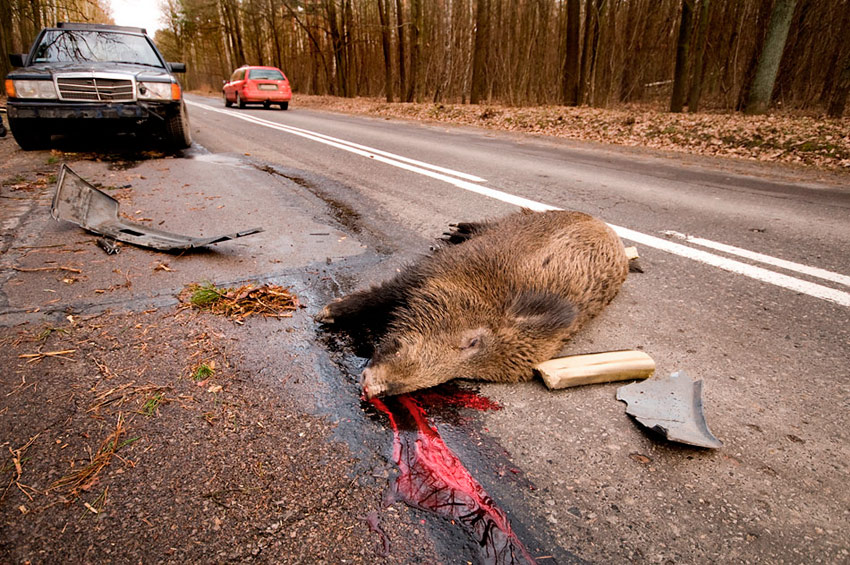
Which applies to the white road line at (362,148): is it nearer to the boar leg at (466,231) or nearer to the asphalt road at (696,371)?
the asphalt road at (696,371)

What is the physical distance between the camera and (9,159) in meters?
7.39

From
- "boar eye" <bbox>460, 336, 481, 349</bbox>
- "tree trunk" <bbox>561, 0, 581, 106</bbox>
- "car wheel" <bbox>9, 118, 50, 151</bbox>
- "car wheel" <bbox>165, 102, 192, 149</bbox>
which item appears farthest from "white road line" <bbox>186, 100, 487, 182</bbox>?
"tree trunk" <bbox>561, 0, 581, 106</bbox>

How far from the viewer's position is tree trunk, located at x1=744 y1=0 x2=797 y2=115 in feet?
36.7

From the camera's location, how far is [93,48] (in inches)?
319

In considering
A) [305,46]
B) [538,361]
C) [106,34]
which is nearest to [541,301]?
[538,361]

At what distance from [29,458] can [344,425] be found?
1.08 metres

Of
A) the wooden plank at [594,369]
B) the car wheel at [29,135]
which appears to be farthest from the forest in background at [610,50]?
the wooden plank at [594,369]

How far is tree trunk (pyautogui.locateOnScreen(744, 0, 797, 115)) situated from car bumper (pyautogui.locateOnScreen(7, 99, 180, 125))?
1409 centimetres

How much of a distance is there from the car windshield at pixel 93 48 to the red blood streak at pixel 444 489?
358 inches

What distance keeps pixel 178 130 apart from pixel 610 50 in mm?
19725

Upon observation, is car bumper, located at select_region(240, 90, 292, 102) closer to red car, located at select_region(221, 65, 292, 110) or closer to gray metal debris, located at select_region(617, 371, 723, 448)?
red car, located at select_region(221, 65, 292, 110)

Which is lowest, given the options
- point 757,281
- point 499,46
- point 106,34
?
point 757,281

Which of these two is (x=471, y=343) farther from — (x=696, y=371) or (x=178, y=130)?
(x=178, y=130)

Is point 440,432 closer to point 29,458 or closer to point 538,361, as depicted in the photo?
point 538,361
